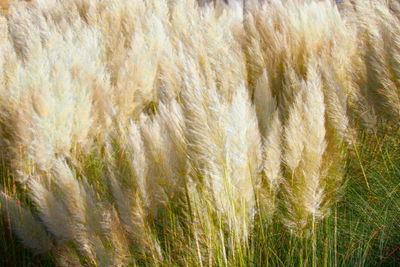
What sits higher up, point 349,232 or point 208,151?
point 208,151

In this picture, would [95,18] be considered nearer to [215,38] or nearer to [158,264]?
[215,38]

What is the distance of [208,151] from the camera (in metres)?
1.51

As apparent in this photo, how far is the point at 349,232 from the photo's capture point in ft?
6.80

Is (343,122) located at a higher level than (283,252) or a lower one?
higher

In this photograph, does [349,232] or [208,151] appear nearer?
[208,151]

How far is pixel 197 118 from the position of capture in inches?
59.2

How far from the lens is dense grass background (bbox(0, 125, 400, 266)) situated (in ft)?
6.15

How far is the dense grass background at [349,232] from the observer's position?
6.15 feet

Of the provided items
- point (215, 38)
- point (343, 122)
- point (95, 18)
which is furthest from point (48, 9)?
point (343, 122)

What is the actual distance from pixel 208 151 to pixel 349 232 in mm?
890

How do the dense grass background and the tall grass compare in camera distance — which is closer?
the tall grass

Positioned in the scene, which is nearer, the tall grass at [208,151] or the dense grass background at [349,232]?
the tall grass at [208,151]

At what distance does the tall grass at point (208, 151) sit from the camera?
1632 mm

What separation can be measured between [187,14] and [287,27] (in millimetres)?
906
